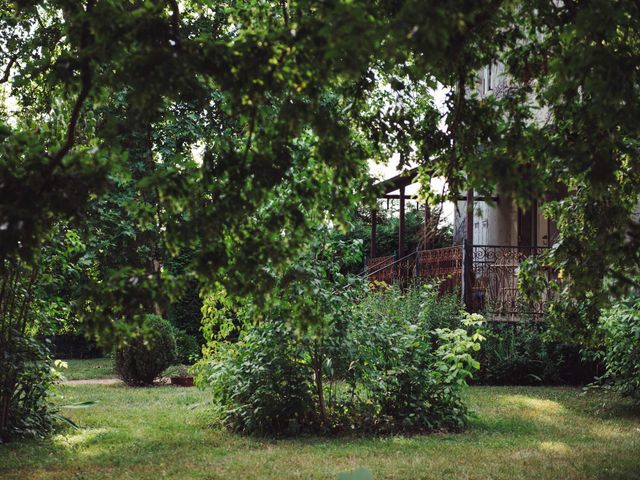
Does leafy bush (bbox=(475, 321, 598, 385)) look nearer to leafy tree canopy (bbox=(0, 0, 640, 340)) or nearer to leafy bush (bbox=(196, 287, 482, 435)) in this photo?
leafy bush (bbox=(196, 287, 482, 435))

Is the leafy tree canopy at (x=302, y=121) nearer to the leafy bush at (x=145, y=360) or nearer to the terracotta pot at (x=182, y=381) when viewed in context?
the leafy bush at (x=145, y=360)

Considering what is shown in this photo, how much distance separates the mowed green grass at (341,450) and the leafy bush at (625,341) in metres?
0.45

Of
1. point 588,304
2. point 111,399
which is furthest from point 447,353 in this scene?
point 111,399

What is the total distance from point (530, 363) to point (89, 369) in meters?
10.6

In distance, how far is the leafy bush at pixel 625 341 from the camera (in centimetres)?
894

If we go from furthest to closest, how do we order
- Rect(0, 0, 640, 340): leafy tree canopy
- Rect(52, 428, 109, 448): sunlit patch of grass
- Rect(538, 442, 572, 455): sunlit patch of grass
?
1. Rect(52, 428, 109, 448): sunlit patch of grass
2. Rect(538, 442, 572, 455): sunlit patch of grass
3. Rect(0, 0, 640, 340): leafy tree canopy

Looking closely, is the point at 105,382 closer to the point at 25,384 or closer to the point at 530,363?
the point at 25,384

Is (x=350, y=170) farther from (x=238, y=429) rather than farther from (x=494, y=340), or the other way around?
(x=494, y=340)

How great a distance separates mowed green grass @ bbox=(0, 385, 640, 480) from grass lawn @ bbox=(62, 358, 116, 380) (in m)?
6.34

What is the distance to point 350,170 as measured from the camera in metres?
4.42

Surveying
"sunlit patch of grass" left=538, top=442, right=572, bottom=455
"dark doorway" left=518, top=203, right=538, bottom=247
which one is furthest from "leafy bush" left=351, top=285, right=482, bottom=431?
"dark doorway" left=518, top=203, right=538, bottom=247

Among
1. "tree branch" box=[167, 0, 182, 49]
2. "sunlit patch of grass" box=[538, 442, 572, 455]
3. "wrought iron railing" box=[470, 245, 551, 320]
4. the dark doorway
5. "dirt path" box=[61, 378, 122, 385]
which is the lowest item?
"dirt path" box=[61, 378, 122, 385]

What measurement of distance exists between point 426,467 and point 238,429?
2665 mm

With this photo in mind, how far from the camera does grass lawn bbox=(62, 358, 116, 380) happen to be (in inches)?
643
